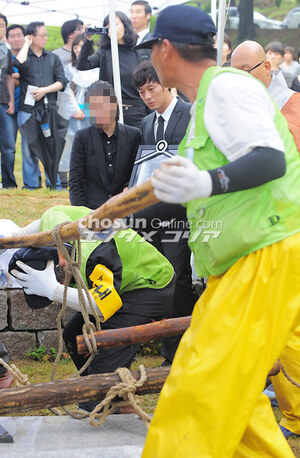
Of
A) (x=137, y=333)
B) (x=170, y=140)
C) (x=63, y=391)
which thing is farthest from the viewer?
(x=170, y=140)

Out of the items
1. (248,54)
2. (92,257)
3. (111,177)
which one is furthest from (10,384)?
(248,54)

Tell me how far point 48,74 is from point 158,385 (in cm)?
584

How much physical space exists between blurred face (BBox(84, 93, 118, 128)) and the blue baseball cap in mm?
2329

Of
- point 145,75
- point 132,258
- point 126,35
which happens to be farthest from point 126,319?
point 126,35

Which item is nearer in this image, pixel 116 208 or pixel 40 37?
pixel 116 208

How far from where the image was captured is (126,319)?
386 cm

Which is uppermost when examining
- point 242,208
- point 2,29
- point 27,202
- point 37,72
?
point 242,208

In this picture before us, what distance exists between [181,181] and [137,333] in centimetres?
154

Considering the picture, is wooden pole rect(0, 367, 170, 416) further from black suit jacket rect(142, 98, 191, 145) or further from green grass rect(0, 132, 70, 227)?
green grass rect(0, 132, 70, 227)

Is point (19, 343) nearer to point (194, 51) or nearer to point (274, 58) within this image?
point (194, 51)

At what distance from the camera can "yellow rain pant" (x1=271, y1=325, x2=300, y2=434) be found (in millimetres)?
3607

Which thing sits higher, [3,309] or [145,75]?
[145,75]

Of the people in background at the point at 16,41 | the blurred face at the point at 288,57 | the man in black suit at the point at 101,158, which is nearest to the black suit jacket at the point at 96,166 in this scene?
the man in black suit at the point at 101,158

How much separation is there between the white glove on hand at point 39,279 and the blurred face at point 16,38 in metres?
5.40
